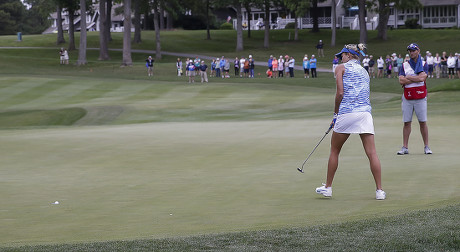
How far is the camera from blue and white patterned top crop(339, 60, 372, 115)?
9.61m

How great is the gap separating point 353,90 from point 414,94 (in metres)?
4.67

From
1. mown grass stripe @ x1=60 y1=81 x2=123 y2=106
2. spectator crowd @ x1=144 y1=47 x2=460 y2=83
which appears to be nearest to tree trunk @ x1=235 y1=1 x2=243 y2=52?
spectator crowd @ x1=144 y1=47 x2=460 y2=83

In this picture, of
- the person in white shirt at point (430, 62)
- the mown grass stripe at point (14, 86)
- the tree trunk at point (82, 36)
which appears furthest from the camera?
the tree trunk at point (82, 36)

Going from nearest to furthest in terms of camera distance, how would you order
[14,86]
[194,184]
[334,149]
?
[334,149] < [194,184] < [14,86]

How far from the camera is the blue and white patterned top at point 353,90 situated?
9.61m

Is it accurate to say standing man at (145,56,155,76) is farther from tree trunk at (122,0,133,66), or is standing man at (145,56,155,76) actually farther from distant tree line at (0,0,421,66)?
distant tree line at (0,0,421,66)

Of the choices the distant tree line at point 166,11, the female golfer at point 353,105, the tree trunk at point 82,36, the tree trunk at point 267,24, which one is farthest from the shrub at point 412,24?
the female golfer at point 353,105

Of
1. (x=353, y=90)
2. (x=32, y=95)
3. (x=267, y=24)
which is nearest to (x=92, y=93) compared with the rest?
(x=32, y=95)

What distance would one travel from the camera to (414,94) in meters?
13.9

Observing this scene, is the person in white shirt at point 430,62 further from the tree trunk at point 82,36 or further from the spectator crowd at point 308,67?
the tree trunk at point 82,36

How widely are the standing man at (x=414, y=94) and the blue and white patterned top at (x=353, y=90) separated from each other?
417 cm

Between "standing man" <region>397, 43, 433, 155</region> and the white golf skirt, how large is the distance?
433cm

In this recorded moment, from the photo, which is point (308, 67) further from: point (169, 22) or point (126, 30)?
point (169, 22)

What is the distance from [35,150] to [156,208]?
7524mm
